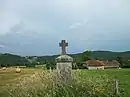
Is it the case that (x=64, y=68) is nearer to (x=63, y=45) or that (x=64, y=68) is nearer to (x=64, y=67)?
(x=64, y=67)

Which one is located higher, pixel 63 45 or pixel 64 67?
pixel 63 45

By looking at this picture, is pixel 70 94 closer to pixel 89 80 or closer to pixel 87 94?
pixel 87 94

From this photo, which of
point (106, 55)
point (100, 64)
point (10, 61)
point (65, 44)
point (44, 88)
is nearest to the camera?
point (44, 88)

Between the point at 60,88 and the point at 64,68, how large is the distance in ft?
9.72

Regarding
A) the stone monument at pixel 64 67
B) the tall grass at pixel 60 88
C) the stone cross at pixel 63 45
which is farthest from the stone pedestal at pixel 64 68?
the tall grass at pixel 60 88

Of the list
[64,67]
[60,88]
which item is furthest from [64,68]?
[60,88]

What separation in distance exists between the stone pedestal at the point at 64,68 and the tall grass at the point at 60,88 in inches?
26.7

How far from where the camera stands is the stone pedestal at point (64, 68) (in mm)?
12859

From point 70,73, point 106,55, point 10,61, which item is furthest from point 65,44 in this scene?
point 106,55

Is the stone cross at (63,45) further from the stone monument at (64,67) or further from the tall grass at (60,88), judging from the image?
the tall grass at (60,88)

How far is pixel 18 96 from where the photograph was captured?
34.7ft

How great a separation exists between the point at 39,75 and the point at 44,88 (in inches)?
31.4

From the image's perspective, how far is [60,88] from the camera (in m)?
10.8

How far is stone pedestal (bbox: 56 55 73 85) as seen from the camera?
506 inches
